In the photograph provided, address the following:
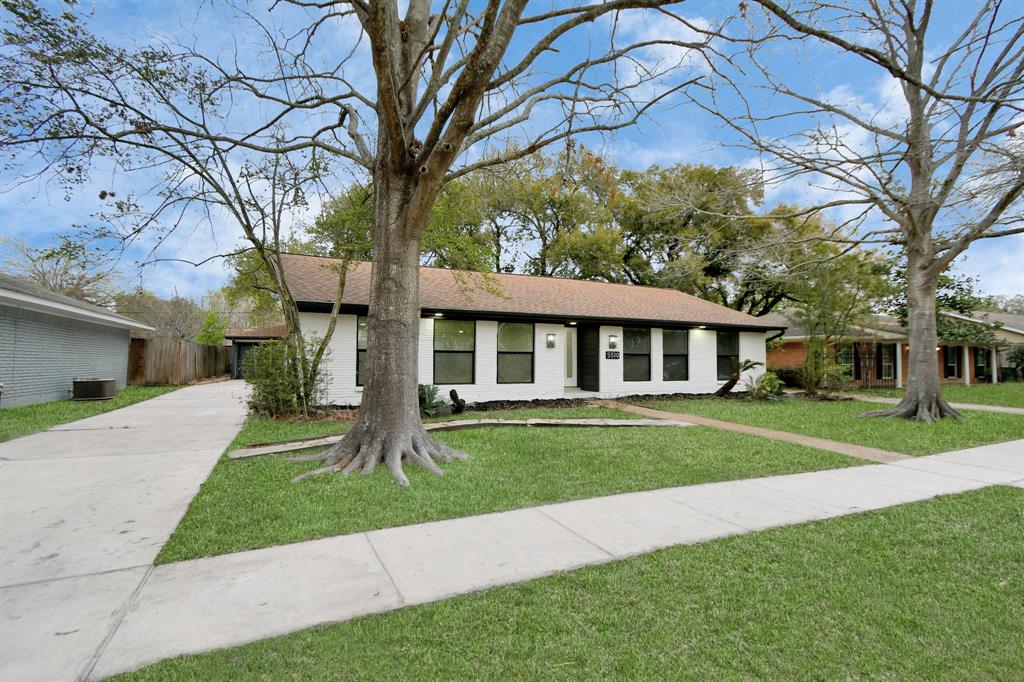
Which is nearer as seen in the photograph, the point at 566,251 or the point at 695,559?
the point at 695,559

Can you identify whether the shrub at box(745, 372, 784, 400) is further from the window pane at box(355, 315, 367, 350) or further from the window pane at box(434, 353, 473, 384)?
the window pane at box(355, 315, 367, 350)

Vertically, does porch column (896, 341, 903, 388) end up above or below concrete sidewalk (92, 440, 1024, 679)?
above

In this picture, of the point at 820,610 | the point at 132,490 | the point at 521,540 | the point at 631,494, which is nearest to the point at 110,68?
the point at 132,490

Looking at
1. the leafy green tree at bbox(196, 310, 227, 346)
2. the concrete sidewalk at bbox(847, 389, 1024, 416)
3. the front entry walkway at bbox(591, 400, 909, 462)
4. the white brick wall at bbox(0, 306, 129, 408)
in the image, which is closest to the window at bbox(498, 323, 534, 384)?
the front entry walkway at bbox(591, 400, 909, 462)

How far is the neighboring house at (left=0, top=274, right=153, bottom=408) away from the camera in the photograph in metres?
10.6

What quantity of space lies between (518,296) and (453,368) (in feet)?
10.8

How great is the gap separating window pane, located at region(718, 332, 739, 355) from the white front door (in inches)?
192

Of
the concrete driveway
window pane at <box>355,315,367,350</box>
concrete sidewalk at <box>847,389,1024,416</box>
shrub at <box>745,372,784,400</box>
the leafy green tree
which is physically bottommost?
the concrete driveway

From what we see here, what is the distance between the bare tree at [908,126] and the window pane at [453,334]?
23.4 feet

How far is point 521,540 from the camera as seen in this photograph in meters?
3.70

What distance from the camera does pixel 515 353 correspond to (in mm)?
12758

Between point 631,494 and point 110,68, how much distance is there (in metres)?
8.31

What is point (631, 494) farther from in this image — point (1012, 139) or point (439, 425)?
point (1012, 139)

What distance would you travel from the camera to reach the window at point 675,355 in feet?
49.4
